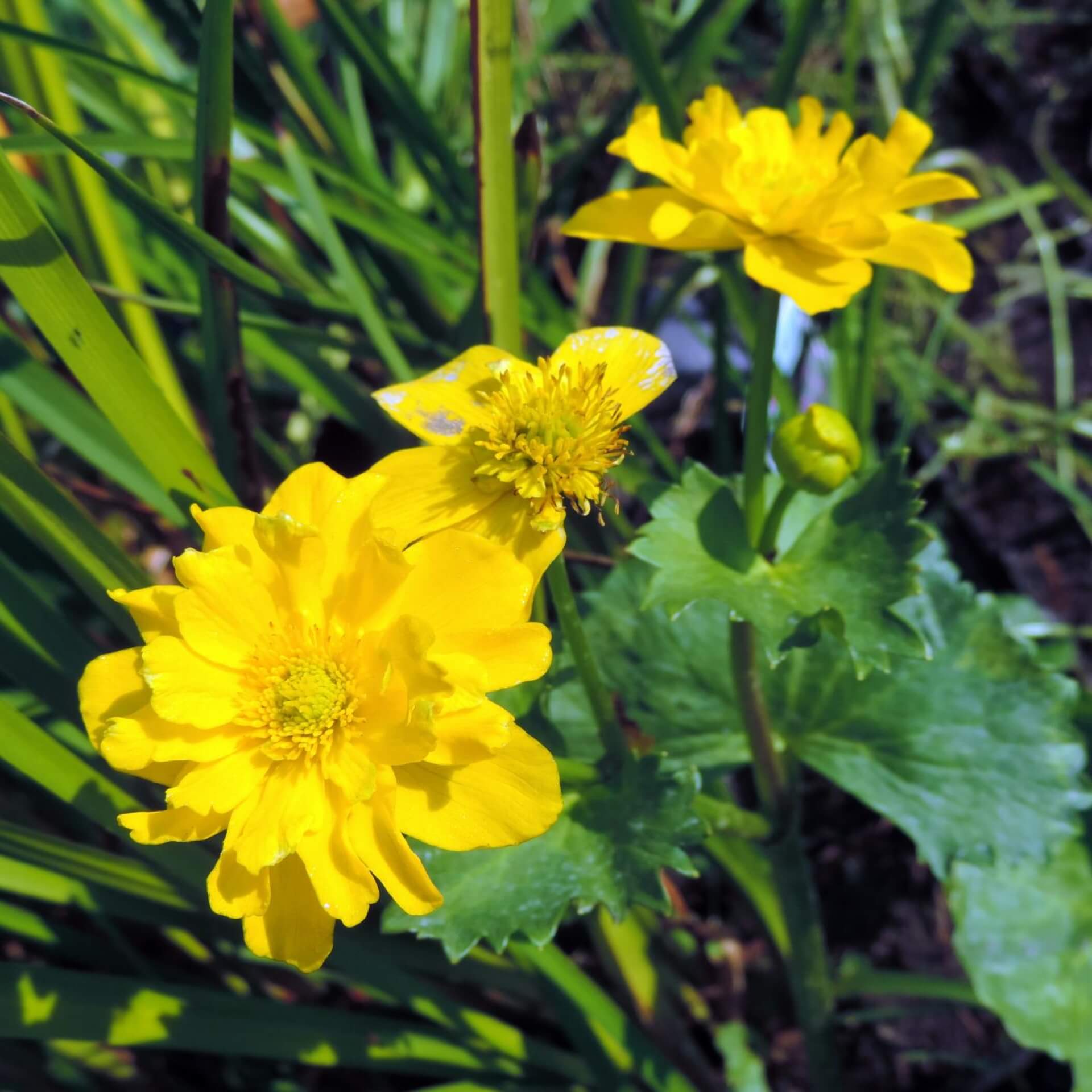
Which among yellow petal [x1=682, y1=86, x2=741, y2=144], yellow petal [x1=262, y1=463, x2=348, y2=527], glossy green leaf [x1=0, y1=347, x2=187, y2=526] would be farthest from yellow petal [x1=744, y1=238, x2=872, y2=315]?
glossy green leaf [x1=0, y1=347, x2=187, y2=526]

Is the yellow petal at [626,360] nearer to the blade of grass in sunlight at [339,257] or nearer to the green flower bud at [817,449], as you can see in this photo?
the green flower bud at [817,449]

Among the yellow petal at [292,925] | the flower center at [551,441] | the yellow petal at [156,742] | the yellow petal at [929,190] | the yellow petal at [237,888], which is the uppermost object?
the yellow petal at [929,190]

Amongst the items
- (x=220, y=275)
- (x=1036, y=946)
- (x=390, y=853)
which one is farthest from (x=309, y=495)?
(x=1036, y=946)

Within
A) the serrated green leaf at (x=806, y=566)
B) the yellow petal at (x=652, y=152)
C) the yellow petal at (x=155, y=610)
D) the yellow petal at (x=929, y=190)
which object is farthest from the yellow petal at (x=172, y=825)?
the yellow petal at (x=929, y=190)

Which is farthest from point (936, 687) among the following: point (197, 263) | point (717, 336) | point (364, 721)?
point (197, 263)

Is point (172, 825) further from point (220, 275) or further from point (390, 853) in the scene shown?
point (220, 275)

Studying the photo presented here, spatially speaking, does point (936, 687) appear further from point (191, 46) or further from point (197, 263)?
point (191, 46)
